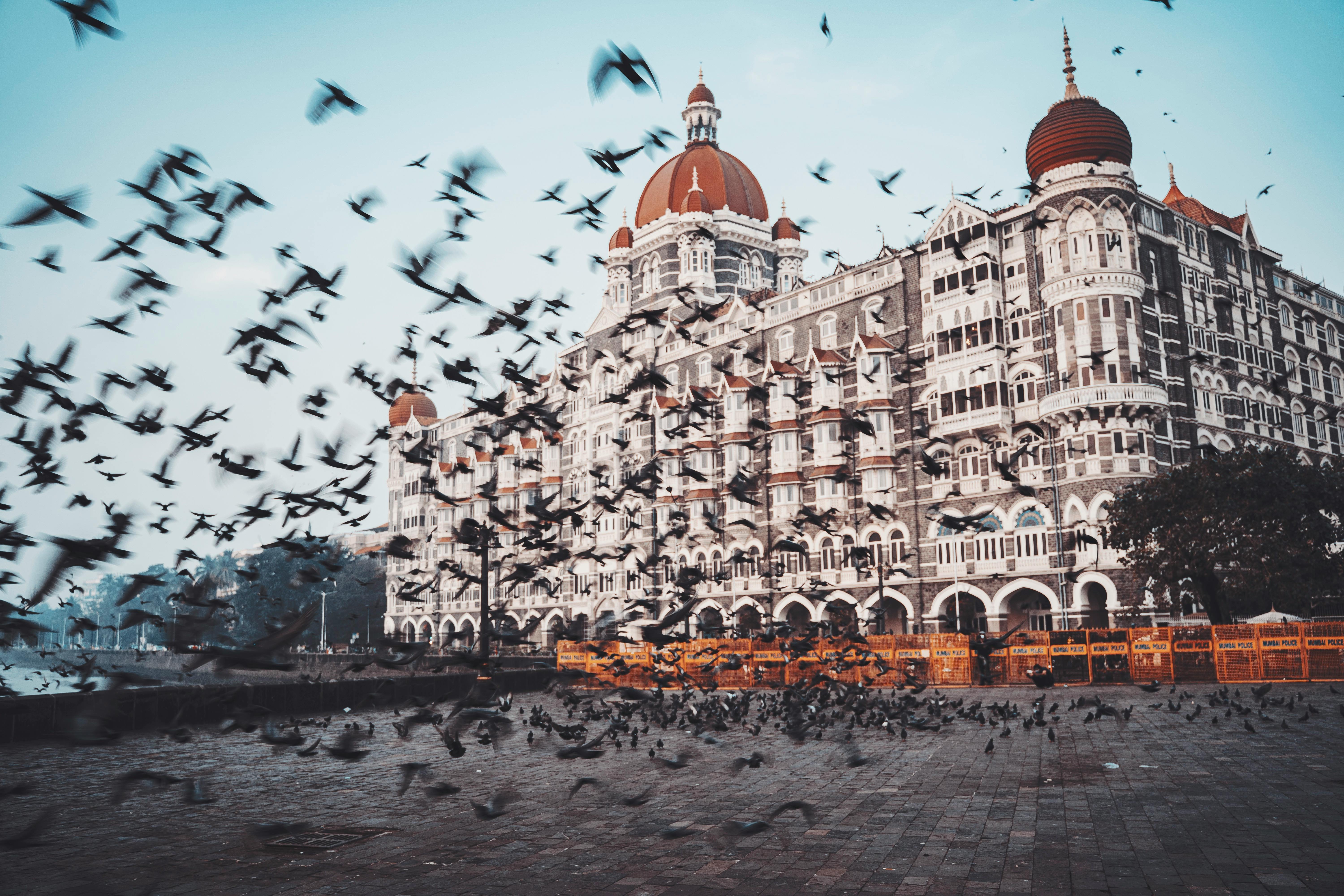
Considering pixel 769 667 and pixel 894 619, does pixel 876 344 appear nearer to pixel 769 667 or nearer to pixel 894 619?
pixel 894 619

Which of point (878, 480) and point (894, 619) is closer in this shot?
point (878, 480)

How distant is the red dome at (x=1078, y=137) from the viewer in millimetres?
40594

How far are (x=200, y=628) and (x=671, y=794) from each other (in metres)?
5.75

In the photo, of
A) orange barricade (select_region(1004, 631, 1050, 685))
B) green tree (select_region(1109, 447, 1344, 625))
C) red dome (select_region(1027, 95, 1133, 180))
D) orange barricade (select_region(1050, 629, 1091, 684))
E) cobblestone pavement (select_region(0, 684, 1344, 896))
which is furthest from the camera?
red dome (select_region(1027, 95, 1133, 180))

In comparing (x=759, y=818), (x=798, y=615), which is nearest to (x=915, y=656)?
(x=759, y=818)

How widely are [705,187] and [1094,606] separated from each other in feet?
142

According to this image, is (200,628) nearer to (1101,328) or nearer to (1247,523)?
(1247,523)

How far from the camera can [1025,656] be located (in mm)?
29047

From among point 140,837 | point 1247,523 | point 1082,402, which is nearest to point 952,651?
point 1247,523

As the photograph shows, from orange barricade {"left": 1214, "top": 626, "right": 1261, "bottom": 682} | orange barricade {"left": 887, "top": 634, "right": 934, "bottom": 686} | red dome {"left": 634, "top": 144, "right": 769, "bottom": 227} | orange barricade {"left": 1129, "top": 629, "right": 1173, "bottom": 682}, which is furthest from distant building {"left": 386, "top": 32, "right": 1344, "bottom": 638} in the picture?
red dome {"left": 634, "top": 144, "right": 769, "bottom": 227}

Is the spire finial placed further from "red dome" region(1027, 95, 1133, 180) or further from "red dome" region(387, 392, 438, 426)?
"red dome" region(387, 392, 438, 426)

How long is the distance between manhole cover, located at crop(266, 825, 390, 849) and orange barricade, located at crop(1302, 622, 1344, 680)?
2560 cm

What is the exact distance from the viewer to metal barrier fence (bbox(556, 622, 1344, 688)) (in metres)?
25.6

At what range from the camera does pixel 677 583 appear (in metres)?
14.8
